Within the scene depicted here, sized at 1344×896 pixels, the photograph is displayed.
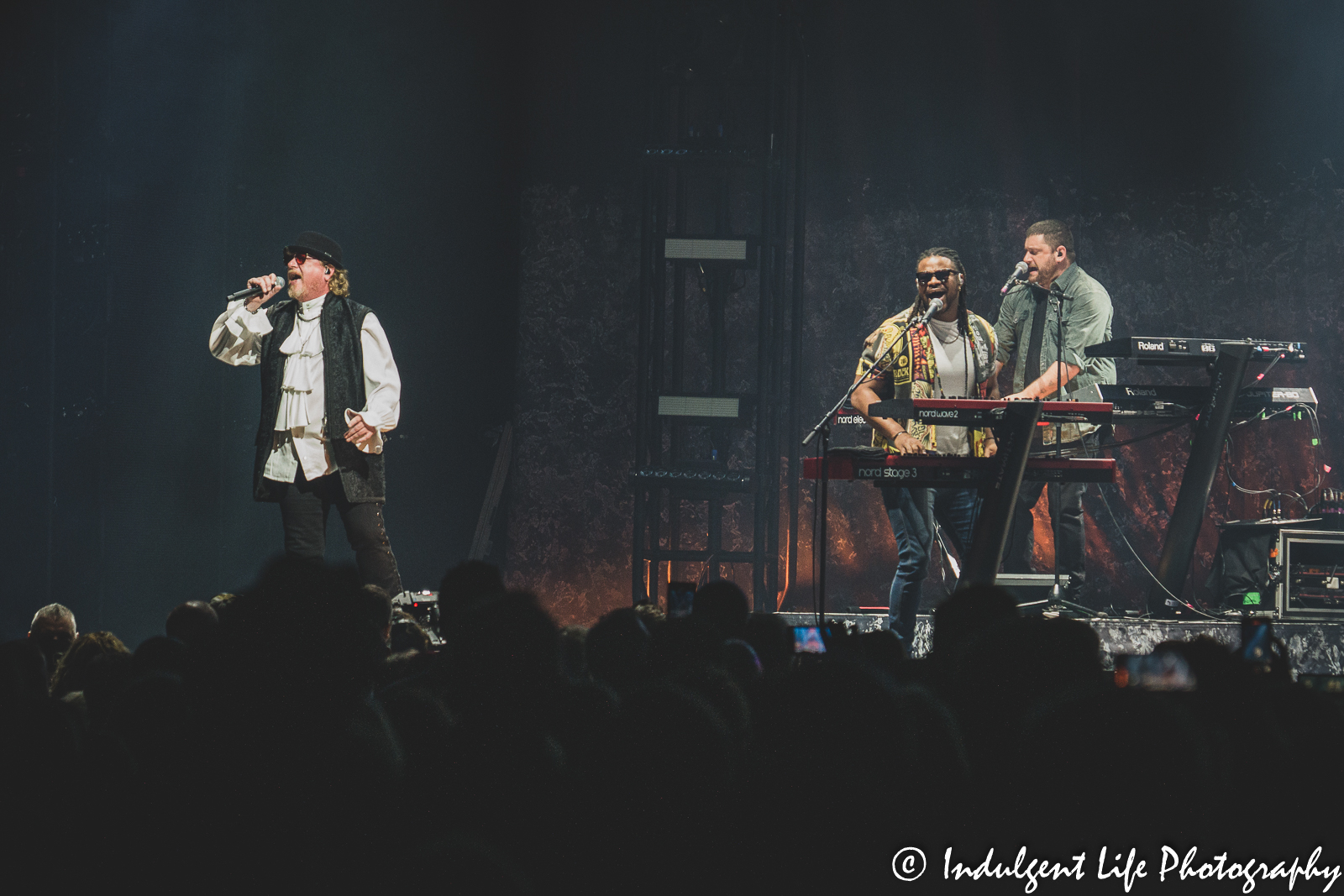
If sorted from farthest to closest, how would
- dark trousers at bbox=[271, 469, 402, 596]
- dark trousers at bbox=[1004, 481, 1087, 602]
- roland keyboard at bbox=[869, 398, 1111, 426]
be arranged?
dark trousers at bbox=[1004, 481, 1087, 602], dark trousers at bbox=[271, 469, 402, 596], roland keyboard at bbox=[869, 398, 1111, 426]

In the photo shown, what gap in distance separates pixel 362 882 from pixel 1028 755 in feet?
2.37

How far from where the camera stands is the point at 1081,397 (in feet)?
18.4

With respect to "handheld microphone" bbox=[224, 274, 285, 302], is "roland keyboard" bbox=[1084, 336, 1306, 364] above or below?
below

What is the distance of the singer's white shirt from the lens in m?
4.30

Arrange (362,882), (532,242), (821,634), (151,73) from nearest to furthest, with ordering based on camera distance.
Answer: (362,882), (821,634), (151,73), (532,242)

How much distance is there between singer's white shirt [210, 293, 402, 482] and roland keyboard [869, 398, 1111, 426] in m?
1.76

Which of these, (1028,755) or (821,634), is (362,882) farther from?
(821,634)

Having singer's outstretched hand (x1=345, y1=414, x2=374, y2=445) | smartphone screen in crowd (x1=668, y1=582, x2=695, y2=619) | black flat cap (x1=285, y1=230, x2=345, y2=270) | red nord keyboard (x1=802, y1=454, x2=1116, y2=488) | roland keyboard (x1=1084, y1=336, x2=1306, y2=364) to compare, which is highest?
black flat cap (x1=285, y1=230, x2=345, y2=270)

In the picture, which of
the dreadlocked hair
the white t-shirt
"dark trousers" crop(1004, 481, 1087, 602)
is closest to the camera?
the dreadlocked hair

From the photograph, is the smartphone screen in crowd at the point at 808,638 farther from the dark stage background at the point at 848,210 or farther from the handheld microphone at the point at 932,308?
the dark stage background at the point at 848,210

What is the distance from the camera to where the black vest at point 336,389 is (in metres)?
4.32

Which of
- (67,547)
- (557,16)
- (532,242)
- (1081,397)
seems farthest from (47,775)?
(557,16)

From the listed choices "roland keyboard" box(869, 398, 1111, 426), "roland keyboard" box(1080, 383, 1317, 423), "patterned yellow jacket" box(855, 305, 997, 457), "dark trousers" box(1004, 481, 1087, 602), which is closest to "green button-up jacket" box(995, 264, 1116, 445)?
"roland keyboard" box(1080, 383, 1317, 423)

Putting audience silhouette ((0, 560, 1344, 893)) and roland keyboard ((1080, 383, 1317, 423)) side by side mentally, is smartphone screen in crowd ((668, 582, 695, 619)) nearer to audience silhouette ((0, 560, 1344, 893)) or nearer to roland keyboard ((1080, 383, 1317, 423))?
audience silhouette ((0, 560, 1344, 893))
